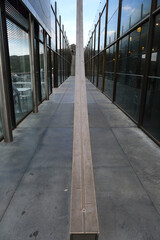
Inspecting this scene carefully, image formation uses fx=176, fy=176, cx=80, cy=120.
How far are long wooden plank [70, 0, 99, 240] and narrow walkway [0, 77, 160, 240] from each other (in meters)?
0.74

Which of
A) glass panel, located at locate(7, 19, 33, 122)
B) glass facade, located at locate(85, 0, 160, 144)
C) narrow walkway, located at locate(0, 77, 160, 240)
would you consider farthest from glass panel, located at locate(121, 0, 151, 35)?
glass panel, located at locate(7, 19, 33, 122)

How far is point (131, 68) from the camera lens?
7199 mm

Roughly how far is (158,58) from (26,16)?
5.20 metres

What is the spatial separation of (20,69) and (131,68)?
4358 millimetres

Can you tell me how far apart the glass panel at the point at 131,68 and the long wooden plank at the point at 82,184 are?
427 cm

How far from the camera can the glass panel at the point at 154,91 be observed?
475 cm

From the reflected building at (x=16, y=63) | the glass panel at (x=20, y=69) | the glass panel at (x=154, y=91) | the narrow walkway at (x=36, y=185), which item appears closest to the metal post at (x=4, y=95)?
the reflected building at (x=16, y=63)

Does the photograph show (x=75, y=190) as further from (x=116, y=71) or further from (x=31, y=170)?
(x=116, y=71)

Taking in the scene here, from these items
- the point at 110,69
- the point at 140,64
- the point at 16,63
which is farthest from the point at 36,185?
the point at 110,69

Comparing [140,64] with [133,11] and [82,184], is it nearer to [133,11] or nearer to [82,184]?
[133,11]

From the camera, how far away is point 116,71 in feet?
32.6

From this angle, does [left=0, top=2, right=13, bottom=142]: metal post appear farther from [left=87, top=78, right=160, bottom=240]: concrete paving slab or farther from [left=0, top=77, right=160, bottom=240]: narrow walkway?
[left=87, top=78, right=160, bottom=240]: concrete paving slab

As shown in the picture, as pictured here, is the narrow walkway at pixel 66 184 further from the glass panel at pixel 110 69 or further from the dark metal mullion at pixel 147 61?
the glass panel at pixel 110 69

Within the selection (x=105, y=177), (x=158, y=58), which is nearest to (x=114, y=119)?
(x=158, y=58)
